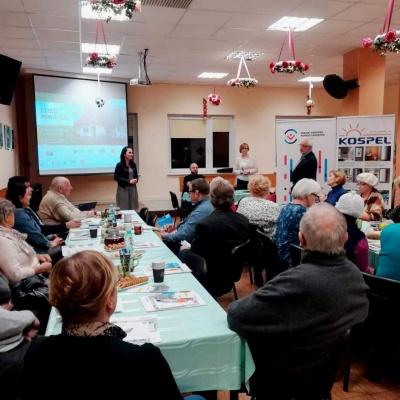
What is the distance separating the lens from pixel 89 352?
1029 millimetres

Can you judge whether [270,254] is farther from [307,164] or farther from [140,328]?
[307,164]

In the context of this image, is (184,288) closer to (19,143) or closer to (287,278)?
(287,278)

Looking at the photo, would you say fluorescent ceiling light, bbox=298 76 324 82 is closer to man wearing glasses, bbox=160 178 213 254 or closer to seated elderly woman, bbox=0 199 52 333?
man wearing glasses, bbox=160 178 213 254

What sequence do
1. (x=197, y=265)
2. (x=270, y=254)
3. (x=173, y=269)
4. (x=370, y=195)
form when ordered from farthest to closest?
(x=370, y=195), (x=270, y=254), (x=197, y=265), (x=173, y=269)

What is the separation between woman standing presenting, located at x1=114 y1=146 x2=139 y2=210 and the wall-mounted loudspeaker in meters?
2.06

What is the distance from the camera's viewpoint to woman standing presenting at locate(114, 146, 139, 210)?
683cm

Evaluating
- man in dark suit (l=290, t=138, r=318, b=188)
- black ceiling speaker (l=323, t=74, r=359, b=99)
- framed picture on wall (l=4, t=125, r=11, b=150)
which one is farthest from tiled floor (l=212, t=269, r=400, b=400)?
framed picture on wall (l=4, t=125, r=11, b=150)

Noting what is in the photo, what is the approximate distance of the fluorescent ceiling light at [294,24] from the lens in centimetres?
479

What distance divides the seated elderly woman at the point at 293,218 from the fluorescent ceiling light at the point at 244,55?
3.85 metres

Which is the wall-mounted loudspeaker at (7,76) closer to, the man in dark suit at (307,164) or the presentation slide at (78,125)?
the presentation slide at (78,125)

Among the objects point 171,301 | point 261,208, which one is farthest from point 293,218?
point 171,301

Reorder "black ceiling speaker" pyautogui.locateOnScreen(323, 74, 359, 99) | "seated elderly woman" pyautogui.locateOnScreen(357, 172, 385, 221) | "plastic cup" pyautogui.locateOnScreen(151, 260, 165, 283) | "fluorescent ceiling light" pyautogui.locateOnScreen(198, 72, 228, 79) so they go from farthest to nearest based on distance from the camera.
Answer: "fluorescent ceiling light" pyautogui.locateOnScreen(198, 72, 228, 79) < "black ceiling speaker" pyautogui.locateOnScreen(323, 74, 359, 99) < "seated elderly woman" pyautogui.locateOnScreen(357, 172, 385, 221) < "plastic cup" pyautogui.locateOnScreen(151, 260, 165, 283)

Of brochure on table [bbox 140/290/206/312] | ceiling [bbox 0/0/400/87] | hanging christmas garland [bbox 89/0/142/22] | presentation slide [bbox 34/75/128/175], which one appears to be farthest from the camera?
presentation slide [bbox 34/75/128/175]

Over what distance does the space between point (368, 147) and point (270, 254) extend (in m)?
3.69
